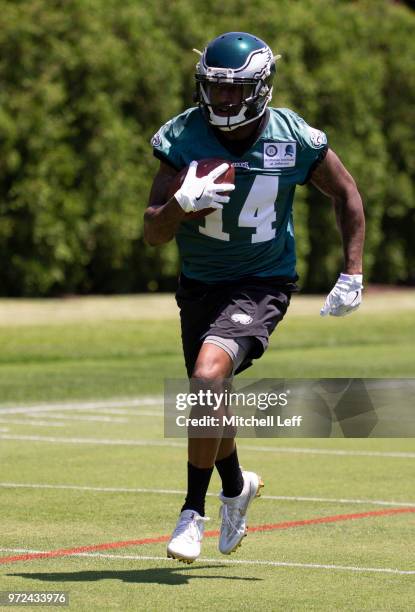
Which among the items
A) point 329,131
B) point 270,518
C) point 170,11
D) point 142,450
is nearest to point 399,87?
point 329,131

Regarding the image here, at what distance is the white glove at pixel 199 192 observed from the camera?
6883 mm

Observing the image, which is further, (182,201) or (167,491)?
(167,491)

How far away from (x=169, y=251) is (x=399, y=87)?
12520 mm

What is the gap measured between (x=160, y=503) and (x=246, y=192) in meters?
2.58

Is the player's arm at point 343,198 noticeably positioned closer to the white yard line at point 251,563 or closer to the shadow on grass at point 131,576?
the white yard line at point 251,563

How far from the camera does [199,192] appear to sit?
22.5ft

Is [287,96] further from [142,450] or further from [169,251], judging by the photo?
[142,450]

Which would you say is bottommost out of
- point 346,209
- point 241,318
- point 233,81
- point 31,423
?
point 31,423

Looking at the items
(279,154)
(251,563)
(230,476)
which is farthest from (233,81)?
(251,563)

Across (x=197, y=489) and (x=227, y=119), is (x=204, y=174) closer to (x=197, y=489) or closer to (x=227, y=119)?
(x=227, y=119)

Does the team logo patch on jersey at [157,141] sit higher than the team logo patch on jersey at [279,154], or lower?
higher

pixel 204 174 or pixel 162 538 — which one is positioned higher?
pixel 204 174

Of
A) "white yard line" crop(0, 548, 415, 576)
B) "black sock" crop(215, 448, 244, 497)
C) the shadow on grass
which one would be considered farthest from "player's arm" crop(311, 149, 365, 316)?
the shadow on grass

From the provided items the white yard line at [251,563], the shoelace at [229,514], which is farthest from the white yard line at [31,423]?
the shoelace at [229,514]
